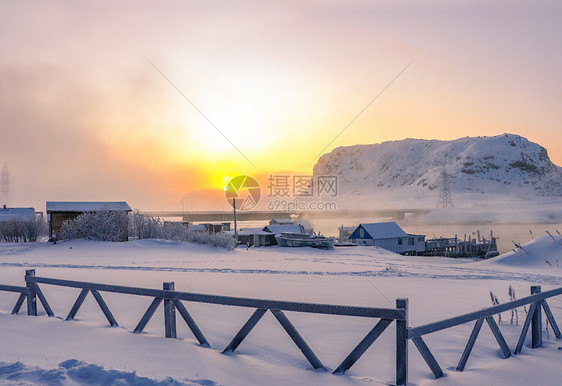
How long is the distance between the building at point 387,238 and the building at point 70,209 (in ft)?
110

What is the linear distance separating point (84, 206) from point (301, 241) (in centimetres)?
2704

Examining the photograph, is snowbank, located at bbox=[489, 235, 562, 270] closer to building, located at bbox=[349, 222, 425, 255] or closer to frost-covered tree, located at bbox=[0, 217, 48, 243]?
building, located at bbox=[349, 222, 425, 255]

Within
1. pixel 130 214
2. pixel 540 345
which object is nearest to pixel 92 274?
pixel 540 345

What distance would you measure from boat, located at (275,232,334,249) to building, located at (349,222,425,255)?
814 cm

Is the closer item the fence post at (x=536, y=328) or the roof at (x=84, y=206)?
the fence post at (x=536, y=328)

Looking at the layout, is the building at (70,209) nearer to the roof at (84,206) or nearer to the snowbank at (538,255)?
the roof at (84,206)

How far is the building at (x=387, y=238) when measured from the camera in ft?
218

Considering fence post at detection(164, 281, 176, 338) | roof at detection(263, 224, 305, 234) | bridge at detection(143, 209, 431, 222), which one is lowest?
bridge at detection(143, 209, 431, 222)

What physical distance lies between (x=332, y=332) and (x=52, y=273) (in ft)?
60.4

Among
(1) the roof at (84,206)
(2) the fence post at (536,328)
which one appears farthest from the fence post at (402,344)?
(1) the roof at (84,206)

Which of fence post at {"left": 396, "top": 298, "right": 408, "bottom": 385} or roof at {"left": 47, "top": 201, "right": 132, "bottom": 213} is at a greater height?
fence post at {"left": 396, "top": 298, "right": 408, "bottom": 385}

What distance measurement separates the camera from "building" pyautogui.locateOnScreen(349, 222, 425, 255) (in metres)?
66.4

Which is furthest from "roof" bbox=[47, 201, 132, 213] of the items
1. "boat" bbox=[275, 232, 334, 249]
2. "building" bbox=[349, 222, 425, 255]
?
"building" bbox=[349, 222, 425, 255]

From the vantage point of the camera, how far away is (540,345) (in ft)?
30.8
